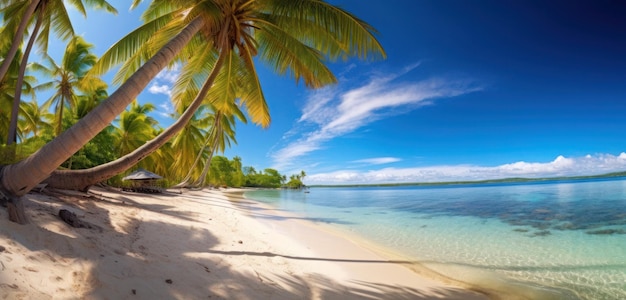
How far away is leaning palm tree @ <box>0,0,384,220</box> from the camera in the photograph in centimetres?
359

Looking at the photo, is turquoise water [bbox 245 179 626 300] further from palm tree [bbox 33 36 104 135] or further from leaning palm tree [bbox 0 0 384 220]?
palm tree [bbox 33 36 104 135]

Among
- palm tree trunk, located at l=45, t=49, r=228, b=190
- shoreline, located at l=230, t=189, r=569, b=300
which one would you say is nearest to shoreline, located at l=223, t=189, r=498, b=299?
shoreline, located at l=230, t=189, r=569, b=300

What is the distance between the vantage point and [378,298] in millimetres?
3527

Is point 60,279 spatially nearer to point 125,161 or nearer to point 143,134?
point 125,161

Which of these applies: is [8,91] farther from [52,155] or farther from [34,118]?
[52,155]

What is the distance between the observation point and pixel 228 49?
7.52 m

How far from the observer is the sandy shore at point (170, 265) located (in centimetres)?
246

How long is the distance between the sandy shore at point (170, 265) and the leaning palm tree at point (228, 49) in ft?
3.25

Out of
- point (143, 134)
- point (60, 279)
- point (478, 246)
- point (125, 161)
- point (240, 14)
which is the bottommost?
point (478, 246)

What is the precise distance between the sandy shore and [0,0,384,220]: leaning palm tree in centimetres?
99

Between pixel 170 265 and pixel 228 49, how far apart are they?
5.90m

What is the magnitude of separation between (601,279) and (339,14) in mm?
7112

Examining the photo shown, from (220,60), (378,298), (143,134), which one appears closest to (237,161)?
(143,134)

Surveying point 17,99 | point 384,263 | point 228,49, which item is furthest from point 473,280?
point 17,99
